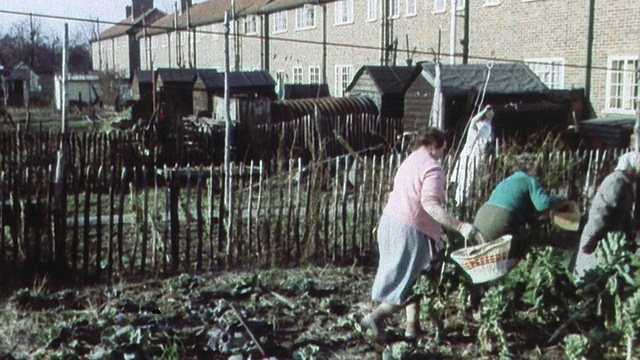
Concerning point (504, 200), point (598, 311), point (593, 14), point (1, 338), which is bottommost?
point (1, 338)

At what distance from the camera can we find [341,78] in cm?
3278

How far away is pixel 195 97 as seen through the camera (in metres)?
27.0

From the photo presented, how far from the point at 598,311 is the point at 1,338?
4307mm

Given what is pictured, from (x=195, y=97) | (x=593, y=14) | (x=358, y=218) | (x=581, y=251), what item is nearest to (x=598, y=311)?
(x=581, y=251)

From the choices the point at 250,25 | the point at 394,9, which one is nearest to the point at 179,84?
the point at 394,9

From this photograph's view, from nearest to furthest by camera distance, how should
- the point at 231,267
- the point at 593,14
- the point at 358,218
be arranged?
1. the point at 231,267
2. the point at 358,218
3. the point at 593,14

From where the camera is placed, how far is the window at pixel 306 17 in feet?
114

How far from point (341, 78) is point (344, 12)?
A: 122 inches

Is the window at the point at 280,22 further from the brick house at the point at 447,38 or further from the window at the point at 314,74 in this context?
the window at the point at 314,74

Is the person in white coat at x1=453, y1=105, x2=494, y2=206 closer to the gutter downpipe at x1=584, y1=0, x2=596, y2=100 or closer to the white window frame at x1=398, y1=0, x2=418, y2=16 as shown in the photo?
the gutter downpipe at x1=584, y1=0, x2=596, y2=100

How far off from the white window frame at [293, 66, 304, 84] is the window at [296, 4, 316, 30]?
212 cm

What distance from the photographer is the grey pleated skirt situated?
478 cm

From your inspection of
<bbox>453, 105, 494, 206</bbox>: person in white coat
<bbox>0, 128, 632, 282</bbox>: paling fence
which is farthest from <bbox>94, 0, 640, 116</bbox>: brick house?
<bbox>0, 128, 632, 282</bbox>: paling fence

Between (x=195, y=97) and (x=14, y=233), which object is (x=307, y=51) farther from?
(x=14, y=233)
